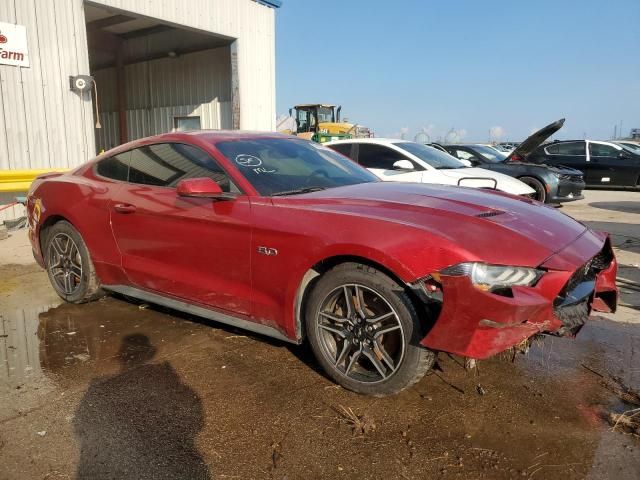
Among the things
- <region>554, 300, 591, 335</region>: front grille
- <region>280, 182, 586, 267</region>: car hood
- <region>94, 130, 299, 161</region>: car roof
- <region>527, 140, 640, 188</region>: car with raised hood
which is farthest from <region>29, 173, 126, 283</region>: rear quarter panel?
<region>527, 140, 640, 188</region>: car with raised hood

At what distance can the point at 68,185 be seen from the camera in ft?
14.4

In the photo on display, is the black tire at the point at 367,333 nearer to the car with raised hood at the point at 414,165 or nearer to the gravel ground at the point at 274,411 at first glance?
the gravel ground at the point at 274,411

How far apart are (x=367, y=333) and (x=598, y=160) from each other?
45.1 ft

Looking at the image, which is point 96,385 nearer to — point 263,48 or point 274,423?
point 274,423

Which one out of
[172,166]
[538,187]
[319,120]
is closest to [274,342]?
[172,166]

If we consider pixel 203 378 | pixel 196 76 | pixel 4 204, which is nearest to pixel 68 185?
pixel 203 378

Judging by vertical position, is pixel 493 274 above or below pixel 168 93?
below

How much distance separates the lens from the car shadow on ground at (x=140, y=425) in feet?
7.26

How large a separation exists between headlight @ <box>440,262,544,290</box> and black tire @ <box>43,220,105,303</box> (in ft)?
10.5

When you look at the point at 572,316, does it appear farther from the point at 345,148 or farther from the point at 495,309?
the point at 345,148

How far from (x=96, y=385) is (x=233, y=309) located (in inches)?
36.3

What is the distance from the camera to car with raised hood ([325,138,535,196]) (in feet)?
23.0

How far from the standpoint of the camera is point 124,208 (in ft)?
12.6

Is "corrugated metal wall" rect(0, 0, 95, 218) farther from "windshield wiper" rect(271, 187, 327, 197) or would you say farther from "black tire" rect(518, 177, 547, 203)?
"black tire" rect(518, 177, 547, 203)
